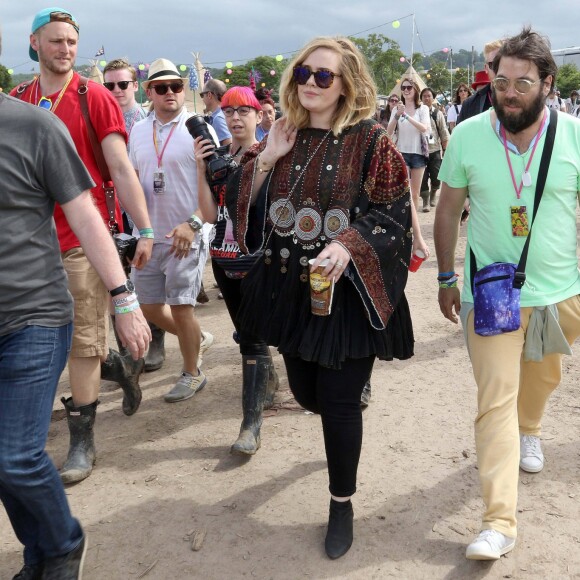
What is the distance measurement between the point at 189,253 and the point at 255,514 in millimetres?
1937

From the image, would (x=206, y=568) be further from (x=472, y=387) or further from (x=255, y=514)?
(x=472, y=387)

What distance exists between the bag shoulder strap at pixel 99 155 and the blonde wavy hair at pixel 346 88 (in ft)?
3.58

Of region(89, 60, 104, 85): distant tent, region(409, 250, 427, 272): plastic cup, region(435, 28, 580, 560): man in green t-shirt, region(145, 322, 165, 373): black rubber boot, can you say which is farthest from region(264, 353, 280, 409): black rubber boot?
region(89, 60, 104, 85): distant tent

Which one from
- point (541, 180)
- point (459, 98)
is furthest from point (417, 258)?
point (459, 98)

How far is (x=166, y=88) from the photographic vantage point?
4.68 m

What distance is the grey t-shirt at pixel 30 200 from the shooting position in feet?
7.50

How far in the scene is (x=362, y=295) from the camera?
2.79 meters

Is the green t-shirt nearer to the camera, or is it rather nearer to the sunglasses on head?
the camera

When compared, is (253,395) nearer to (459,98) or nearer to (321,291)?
(321,291)

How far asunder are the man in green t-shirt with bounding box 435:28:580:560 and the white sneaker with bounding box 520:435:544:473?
2.15 feet

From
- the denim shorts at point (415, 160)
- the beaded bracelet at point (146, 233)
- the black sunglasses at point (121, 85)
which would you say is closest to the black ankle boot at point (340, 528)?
the beaded bracelet at point (146, 233)

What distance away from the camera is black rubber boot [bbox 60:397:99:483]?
12.1 feet

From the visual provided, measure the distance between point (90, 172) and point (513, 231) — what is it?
2082mm

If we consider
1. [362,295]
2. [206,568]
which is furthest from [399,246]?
[206,568]
